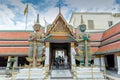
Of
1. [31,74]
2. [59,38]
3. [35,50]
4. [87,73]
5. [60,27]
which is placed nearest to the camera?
[31,74]

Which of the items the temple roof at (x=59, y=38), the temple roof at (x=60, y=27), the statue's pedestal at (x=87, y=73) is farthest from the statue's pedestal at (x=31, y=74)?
the temple roof at (x=60, y=27)

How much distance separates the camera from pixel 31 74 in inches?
431

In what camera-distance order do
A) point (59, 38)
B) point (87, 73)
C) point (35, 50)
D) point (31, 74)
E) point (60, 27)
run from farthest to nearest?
point (60, 27)
point (59, 38)
point (35, 50)
point (87, 73)
point (31, 74)

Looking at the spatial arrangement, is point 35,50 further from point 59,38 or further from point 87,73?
point 87,73

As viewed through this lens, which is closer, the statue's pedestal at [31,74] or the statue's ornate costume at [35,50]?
the statue's pedestal at [31,74]

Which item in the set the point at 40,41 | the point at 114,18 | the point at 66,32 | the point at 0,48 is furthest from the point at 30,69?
the point at 114,18

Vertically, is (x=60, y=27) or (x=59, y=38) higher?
(x=60, y=27)

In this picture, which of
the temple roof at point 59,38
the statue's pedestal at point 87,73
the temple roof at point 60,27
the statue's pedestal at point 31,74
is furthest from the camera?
the temple roof at point 60,27

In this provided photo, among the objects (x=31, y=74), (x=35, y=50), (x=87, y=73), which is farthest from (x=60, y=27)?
(x=31, y=74)

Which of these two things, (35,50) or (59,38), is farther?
(59,38)

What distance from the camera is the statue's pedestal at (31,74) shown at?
1075cm

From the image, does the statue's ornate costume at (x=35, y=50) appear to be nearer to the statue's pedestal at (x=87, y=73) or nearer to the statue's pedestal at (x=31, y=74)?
the statue's pedestal at (x=31, y=74)

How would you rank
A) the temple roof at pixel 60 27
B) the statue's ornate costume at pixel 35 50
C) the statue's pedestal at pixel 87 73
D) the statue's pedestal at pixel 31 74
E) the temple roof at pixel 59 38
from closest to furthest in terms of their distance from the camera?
the statue's pedestal at pixel 31 74 → the statue's pedestal at pixel 87 73 → the statue's ornate costume at pixel 35 50 → the temple roof at pixel 59 38 → the temple roof at pixel 60 27

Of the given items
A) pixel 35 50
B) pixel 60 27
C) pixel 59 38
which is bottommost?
pixel 35 50
